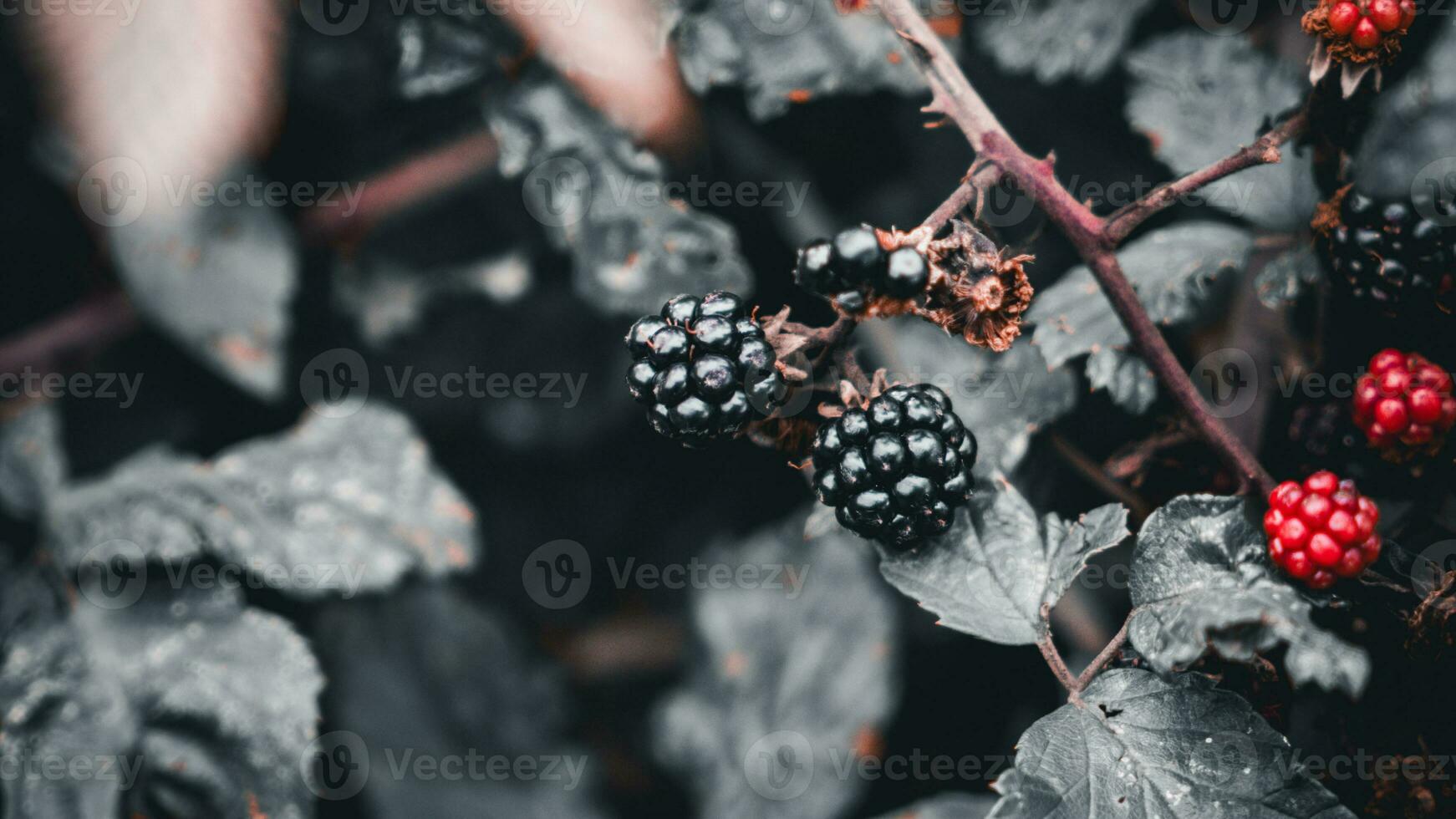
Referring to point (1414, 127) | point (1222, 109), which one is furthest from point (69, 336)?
point (1414, 127)

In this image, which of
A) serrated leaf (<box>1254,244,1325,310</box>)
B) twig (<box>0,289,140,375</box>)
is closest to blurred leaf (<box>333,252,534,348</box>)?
twig (<box>0,289,140,375</box>)

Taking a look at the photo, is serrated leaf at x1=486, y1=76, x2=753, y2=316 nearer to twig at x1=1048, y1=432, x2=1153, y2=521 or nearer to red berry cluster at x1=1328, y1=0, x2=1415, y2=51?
twig at x1=1048, y1=432, x2=1153, y2=521

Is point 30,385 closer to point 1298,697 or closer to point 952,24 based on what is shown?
point 952,24

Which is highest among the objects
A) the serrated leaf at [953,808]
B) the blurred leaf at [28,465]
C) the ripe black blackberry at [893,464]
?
the blurred leaf at [28,465]

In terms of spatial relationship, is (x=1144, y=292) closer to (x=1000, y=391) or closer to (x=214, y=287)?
(x=1000, y=391)

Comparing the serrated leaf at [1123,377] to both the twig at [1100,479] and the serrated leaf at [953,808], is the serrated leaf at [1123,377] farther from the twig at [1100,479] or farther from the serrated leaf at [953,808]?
the serrated leaf at [953,808]

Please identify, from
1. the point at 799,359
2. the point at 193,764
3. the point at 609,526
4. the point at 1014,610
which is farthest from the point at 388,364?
the point at 1014,610

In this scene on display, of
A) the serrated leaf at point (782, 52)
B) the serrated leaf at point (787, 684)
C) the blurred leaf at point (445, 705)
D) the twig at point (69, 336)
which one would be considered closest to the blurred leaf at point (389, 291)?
the twig at point (69, 336)
